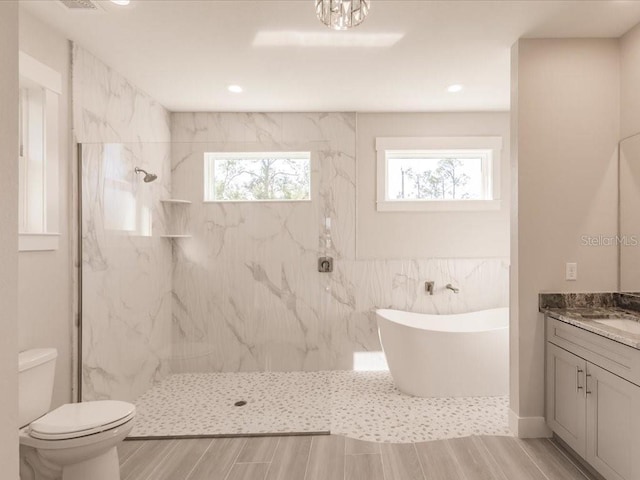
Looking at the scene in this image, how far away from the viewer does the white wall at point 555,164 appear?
2619mm

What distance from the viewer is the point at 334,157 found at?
4.07 meters

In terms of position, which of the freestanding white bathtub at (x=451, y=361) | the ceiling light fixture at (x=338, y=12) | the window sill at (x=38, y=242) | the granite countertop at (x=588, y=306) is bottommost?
the freestanding white bathtub at (x=451, y=361)

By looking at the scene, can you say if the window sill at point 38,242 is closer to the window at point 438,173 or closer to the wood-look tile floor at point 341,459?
the wood-look tile floor at point 341,459

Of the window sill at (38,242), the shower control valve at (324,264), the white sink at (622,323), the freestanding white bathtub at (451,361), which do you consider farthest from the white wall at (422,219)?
the window sill at (38,242)

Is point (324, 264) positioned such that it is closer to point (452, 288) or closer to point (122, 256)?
point (122, 256)

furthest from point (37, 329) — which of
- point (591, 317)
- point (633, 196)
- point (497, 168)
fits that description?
point (497, 168)

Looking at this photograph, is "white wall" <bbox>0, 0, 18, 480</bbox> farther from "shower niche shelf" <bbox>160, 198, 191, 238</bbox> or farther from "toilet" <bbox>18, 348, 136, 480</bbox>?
"shower niche shelf" <bbox>160, 198, 191, 238</bbox>

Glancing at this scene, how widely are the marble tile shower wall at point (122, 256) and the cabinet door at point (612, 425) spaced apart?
2618mm

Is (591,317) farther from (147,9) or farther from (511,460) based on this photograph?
(147,9)

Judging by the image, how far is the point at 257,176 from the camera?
286 cm

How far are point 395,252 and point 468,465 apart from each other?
7.02ft

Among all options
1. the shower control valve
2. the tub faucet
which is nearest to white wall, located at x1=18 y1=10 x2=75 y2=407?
the shower control valve

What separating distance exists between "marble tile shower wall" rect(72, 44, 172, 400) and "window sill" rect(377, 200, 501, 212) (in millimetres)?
2195

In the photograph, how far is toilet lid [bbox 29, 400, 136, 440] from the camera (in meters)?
1.87
